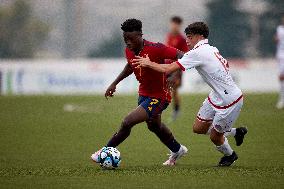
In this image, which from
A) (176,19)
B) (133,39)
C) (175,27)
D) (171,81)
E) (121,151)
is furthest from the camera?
(175,27)

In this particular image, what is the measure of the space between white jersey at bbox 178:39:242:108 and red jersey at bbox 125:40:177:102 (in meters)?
0.67

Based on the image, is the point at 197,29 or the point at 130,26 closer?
the point at 197,29

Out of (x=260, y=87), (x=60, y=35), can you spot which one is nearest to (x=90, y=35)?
(x=60, y=35)

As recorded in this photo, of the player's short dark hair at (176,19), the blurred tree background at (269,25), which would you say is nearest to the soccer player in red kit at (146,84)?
the player's short dark hair at (176,19)

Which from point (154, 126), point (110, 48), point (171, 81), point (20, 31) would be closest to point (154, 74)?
point (171, 81)

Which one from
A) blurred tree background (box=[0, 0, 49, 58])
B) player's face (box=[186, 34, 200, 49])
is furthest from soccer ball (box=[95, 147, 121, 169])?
A: blurred tree background (box=[0, 0, 49, 58])

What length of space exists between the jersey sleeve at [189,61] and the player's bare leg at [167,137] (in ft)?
4.01

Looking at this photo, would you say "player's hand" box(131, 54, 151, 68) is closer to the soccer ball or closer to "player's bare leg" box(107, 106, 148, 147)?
"player's bare leg" box(107, 106, 148, 147)

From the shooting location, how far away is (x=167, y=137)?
1292 cm

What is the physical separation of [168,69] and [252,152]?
3850 mm

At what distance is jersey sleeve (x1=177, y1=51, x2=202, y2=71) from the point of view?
38.4 feet

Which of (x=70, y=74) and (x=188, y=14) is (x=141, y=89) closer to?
(x=70, y=74)

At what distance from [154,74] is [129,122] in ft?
2.95

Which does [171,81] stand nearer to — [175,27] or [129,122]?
[129,122]
